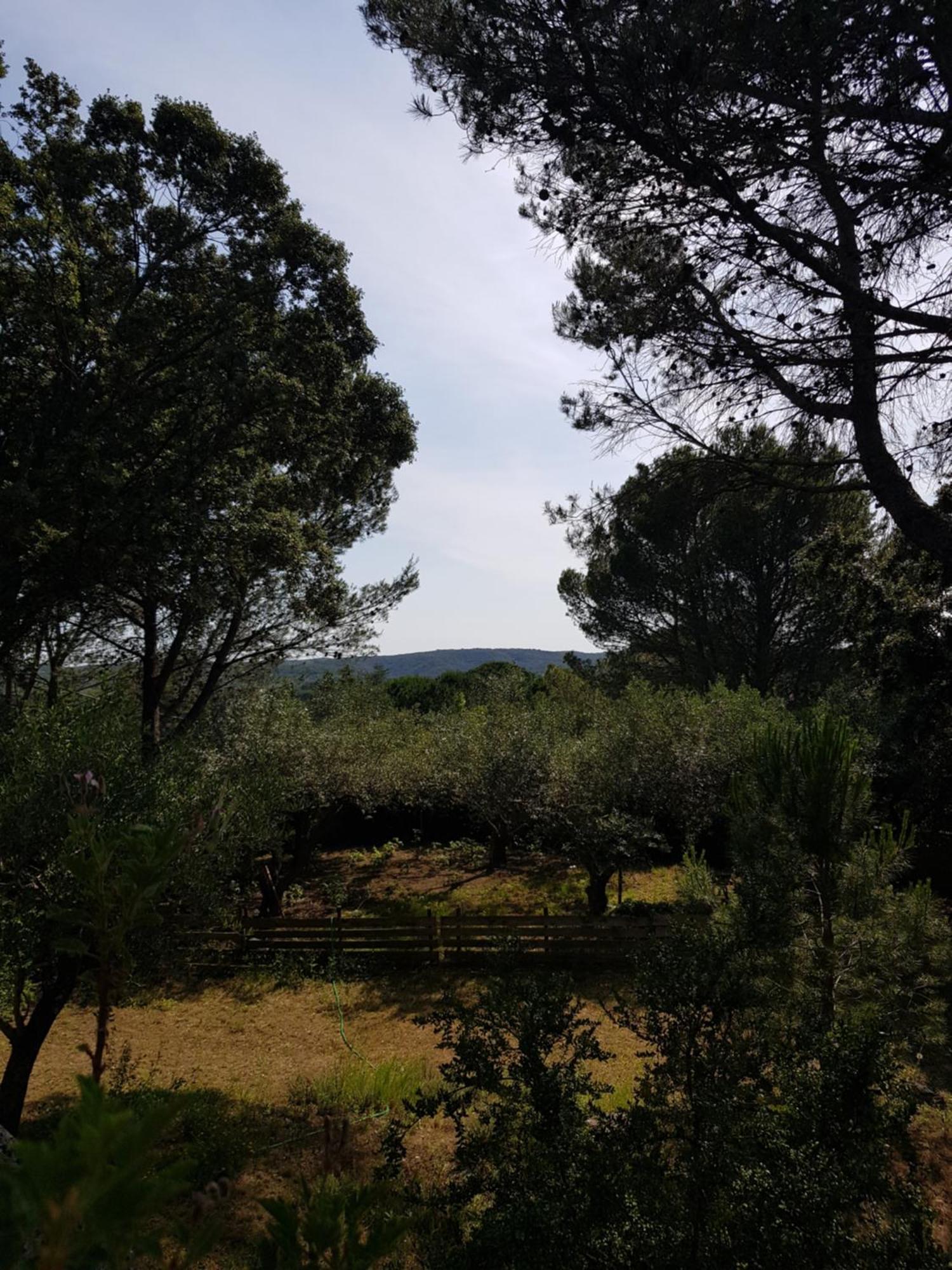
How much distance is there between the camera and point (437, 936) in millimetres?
12078

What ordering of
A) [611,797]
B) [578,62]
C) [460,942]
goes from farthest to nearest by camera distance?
[611,797] → [460,942] → [578,62]

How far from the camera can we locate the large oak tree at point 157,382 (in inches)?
368

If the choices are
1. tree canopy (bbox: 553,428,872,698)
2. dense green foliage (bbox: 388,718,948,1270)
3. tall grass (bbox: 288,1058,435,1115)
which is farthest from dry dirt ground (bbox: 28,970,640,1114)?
tree canopy (bbox: 553,428,872,698)

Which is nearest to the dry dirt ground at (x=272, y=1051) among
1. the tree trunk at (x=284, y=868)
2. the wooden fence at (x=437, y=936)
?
the wooden fence at (x=437, y=936)

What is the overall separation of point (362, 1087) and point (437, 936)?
4408 mm

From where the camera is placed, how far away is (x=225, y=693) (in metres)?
17.8

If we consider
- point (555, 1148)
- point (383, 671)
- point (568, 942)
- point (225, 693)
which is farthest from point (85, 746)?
point (383, 671)

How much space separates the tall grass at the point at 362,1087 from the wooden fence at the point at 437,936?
3411 mm

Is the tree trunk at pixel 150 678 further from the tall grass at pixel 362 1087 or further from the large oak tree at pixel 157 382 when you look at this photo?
the tall grass at pixel 362 1087

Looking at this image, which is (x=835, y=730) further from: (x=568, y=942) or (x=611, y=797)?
(x=611, y=797)

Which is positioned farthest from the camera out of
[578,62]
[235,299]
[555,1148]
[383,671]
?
[383,671]

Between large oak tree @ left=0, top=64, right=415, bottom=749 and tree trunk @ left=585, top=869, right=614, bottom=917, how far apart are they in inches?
333

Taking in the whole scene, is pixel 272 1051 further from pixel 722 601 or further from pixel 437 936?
pixel 722 601

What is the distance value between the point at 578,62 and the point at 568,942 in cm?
1186
